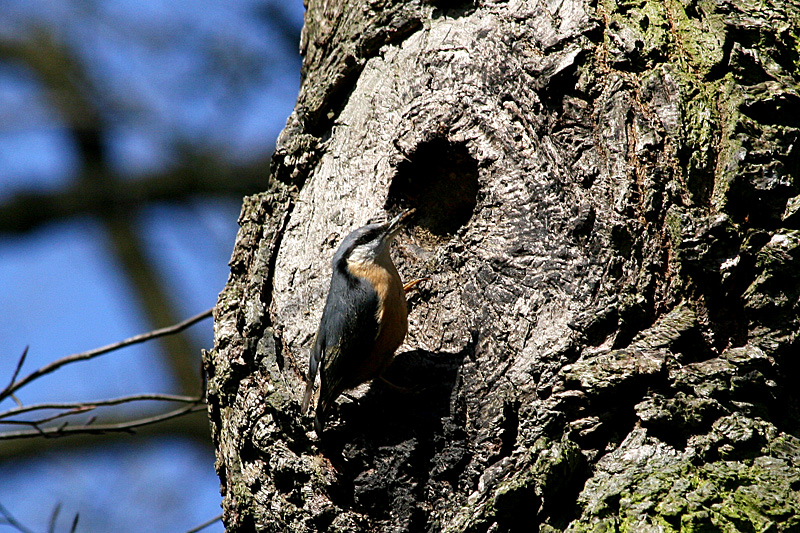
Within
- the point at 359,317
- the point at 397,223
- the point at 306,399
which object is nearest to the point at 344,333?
the point at 359,317

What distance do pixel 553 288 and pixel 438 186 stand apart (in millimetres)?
649

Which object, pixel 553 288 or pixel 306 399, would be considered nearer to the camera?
pixel 553 288

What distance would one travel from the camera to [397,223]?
243 centimetres

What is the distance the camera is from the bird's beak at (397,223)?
243 cm

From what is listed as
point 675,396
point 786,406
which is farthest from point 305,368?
point 786,406

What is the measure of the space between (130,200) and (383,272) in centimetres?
328

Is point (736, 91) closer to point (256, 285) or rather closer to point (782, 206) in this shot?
point (782, 206)

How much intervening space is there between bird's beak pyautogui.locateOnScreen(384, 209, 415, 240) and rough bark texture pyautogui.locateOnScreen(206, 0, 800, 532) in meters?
0.06

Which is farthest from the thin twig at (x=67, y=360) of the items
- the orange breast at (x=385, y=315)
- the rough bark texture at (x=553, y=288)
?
the orange breast at (x=385, y=315)

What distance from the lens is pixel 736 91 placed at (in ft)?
6.88

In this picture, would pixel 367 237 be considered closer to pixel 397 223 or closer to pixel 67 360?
pixel 397 223

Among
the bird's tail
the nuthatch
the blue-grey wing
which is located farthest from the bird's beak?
the bird's tail

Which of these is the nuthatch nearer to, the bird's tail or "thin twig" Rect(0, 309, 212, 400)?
the bird's tail

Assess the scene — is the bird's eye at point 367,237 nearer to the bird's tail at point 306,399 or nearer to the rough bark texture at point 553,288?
the rough bark texture at point 553,288
